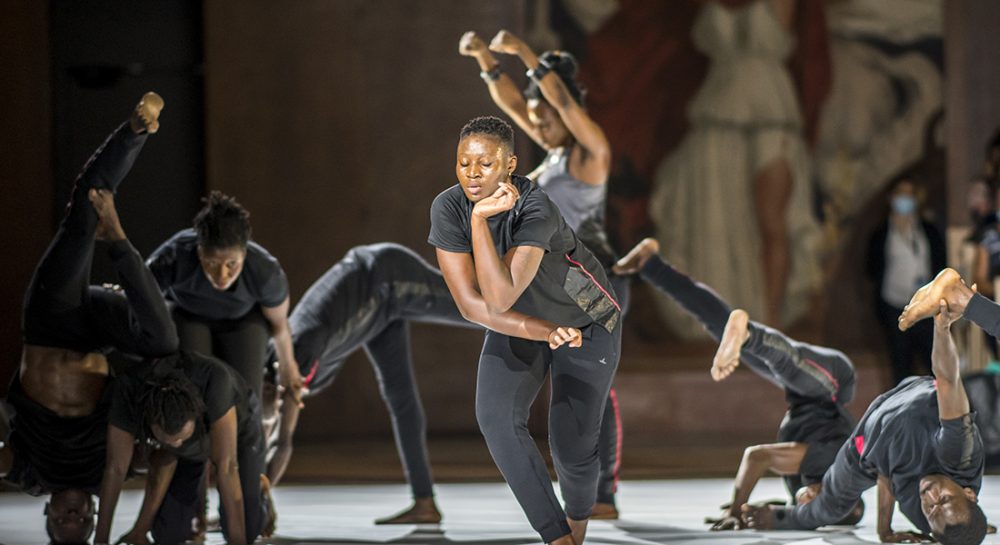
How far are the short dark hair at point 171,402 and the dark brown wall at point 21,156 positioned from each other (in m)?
4.19

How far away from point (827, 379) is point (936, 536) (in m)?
0.98

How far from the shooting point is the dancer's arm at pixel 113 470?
13.8 ft

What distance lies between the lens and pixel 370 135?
838 centimetres

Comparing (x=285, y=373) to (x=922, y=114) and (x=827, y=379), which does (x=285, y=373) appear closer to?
(x=827, y=379)

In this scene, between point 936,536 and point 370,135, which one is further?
point 370,135

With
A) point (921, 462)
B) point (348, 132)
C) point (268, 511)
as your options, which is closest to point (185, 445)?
point (268, 511)

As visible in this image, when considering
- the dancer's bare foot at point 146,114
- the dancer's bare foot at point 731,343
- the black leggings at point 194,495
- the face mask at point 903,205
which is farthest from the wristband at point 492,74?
the face mask at point 903,205

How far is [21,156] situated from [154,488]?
4.33 meters

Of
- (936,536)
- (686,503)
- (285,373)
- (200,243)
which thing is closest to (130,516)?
(285,373)

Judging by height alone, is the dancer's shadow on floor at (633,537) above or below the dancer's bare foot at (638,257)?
below

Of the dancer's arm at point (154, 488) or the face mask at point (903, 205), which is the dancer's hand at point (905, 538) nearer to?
the dancer's arm at point (154, 488)

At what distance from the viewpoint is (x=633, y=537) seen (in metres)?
4.52

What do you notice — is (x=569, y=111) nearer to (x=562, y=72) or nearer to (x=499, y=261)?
(x=562, y=72)

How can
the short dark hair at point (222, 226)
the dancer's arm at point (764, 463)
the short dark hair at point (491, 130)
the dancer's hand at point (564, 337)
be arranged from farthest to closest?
the dancer's arm at point (764, 463)
the short dark hair at point (222, 226)
the short dark hair at point (491, 130)
the dancer's hand at point (564, 337)
